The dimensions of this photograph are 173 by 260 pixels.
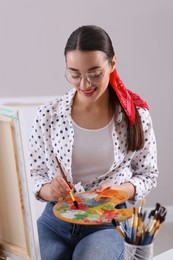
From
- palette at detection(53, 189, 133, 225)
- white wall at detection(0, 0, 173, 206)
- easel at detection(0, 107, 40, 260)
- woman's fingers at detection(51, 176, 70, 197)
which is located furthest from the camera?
white wall at detection(0, 0, 173, 206)

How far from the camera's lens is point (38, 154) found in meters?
1.50

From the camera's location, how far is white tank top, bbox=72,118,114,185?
4.74ft

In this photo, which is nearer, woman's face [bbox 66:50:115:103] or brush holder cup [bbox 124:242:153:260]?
brush holder cup [bbox 124:242:153:260]

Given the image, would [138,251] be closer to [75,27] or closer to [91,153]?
[91,153]

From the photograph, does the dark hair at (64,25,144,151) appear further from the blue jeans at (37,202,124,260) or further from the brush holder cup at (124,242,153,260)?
the brush holder cup at (124,242,153,260)

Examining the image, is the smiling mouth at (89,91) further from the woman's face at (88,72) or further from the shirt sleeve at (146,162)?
the shirt sleeve at (146,162)

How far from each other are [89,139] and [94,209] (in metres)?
0.25

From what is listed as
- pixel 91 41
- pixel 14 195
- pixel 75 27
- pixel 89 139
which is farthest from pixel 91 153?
pixel 75 27

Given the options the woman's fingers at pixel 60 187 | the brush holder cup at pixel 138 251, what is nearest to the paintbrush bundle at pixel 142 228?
the brush holder cup at pixel 138 251

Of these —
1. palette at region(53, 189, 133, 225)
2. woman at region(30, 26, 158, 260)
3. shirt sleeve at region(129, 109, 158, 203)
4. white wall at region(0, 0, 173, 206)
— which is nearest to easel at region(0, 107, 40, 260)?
palette at region(53, 189, 133, 225)

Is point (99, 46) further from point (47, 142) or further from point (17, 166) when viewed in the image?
point (17, 166)

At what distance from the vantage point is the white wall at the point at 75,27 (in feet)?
7.16

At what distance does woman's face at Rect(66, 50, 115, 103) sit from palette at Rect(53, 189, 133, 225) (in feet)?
0.89

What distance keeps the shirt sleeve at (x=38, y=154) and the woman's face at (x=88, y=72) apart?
0.57 ft
